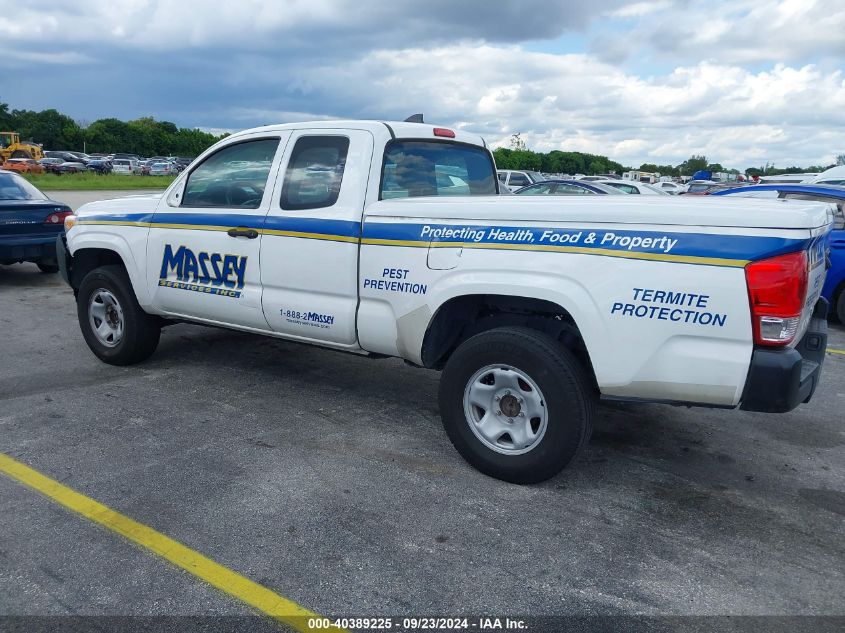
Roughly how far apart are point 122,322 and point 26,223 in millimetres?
4557

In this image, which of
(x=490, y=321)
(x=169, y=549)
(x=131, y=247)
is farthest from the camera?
(x=131, y=247)

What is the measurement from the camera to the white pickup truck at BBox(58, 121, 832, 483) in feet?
9.86

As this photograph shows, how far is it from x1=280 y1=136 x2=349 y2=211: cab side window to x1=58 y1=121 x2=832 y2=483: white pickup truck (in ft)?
0.04

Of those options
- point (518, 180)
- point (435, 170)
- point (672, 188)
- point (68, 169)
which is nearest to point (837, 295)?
point (435, 170)

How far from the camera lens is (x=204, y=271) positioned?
16.0 ft

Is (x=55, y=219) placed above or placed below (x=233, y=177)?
below

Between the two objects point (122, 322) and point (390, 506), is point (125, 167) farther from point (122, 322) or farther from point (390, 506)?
point (390, 506)

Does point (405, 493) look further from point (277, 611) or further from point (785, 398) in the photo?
point (785, 398)

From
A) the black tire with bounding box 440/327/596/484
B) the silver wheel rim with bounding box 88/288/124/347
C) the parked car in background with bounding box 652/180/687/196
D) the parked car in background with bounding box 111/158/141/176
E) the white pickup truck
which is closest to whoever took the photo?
the white pickup truck

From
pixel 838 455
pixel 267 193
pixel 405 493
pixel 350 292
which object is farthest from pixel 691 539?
pixel 267 193

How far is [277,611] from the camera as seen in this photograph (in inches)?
104

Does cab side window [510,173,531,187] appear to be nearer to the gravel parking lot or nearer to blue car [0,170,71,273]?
blue car [0,170,71,273]

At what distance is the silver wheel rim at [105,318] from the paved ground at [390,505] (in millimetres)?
313

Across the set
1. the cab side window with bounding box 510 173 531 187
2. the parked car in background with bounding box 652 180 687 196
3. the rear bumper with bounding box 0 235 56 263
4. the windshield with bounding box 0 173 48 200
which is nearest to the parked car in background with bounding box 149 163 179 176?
the cab side window with bounding box 510 173 531 187
